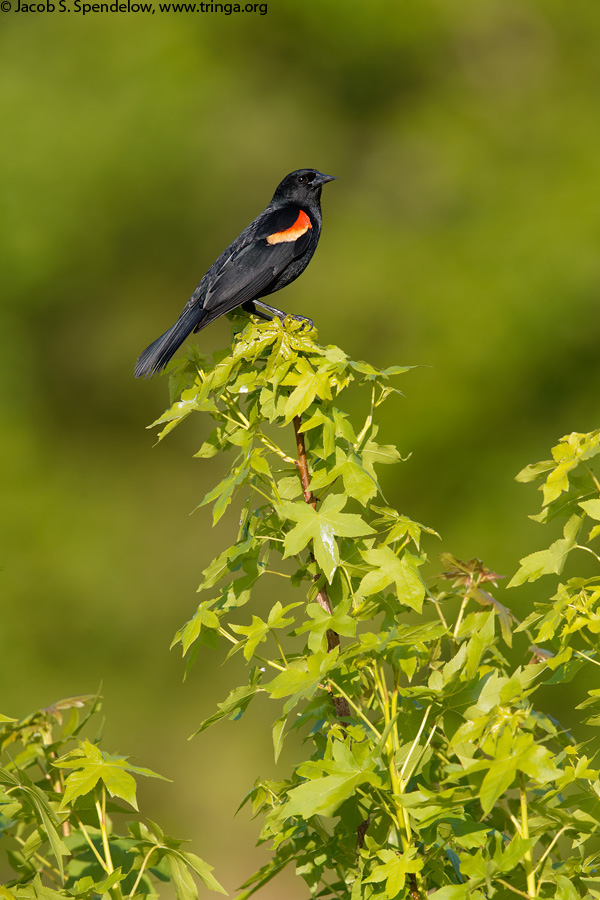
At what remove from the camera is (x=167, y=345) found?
2.13 m

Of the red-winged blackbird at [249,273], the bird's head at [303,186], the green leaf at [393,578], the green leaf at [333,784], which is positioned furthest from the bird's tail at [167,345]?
the green leaf at [333,784]

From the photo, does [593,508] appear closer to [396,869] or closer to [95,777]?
[396,869]

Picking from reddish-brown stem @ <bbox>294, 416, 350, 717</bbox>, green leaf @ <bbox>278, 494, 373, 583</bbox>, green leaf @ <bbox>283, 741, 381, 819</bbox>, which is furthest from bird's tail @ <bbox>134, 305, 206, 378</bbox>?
green leaf @ <bbox>283, 741, 381, 819</bbox>

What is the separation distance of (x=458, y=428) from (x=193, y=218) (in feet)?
8.95

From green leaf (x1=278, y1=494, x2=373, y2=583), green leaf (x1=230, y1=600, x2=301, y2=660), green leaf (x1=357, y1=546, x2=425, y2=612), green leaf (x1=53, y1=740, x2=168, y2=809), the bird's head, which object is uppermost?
the bird's head

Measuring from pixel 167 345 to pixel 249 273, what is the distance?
31cm

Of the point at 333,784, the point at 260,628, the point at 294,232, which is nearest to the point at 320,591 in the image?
the point at 260,628

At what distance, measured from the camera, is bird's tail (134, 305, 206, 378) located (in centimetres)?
209

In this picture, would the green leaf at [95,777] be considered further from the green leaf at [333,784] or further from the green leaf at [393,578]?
the green leaf at [393,578]

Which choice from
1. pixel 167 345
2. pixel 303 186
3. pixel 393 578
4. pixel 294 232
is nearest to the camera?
pixel 393 578

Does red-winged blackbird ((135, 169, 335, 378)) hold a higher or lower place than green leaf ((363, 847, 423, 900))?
higher

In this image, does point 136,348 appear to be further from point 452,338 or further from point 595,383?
point 595,383

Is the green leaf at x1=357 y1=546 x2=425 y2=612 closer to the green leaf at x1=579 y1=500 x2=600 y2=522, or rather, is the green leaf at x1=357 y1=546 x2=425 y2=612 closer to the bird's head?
the green leaf at x1=579 y1=500 x2=600 y2=522

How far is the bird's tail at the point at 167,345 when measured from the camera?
2092mm
